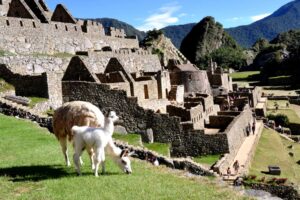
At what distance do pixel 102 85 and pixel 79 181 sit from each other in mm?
14864

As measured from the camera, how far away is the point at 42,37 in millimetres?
30953

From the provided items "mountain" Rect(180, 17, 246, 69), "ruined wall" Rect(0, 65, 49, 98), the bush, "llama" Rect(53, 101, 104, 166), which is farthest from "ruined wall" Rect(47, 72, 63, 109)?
"mountain" Rect(180, 17, 246, 69)

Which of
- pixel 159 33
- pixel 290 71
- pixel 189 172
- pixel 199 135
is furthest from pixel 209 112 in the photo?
pixel 290 71

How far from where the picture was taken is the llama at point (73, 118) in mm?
12242

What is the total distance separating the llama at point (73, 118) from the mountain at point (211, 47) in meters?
124

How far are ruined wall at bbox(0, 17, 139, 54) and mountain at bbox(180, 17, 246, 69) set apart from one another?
329 ft

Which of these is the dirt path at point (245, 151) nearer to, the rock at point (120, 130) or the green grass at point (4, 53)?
the rock at point (120, 130)

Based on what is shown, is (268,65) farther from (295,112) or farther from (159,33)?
(295,112)

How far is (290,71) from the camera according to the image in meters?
107

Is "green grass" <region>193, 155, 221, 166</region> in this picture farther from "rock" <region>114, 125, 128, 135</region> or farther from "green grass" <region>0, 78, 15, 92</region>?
"green grass" <region>0, 78, 15, 92</region>

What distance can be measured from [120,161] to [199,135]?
15.0m

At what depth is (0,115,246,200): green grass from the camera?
10195mm

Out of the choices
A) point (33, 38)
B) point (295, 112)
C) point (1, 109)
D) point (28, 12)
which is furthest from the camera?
point (295, 112)

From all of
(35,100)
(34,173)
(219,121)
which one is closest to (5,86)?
(35,100)
